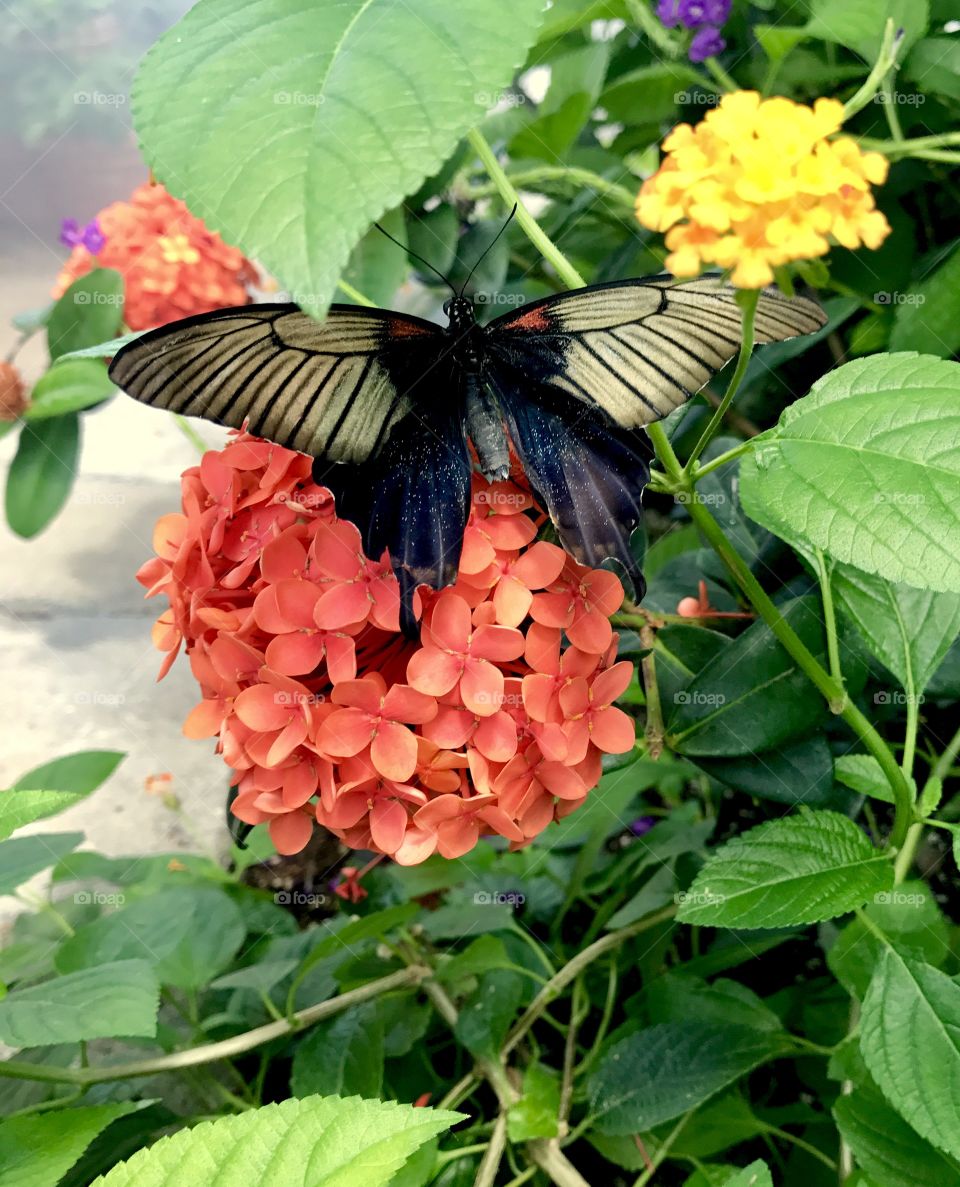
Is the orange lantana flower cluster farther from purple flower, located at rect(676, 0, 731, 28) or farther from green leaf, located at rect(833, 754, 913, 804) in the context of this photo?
purple flower, located at rect(676, 0, 731, 28)

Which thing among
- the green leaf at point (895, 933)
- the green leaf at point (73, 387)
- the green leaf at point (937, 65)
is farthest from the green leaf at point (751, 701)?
the green leaf at point (73, 387)

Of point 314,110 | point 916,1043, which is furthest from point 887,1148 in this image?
point 314,110

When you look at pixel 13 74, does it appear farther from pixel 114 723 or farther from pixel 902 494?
pixel 902 494

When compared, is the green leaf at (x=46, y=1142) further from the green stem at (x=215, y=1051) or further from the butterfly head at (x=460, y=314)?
the butterfly head at (x=460, y=314)

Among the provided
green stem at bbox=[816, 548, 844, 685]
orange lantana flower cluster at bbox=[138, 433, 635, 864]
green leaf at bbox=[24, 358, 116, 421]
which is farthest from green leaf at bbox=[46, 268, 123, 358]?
green stem at bbox=[816, 548, 844, 685]

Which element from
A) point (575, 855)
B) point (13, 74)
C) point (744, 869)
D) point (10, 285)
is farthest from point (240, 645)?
point (10, 285)

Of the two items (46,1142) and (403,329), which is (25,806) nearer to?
(46,1142)
